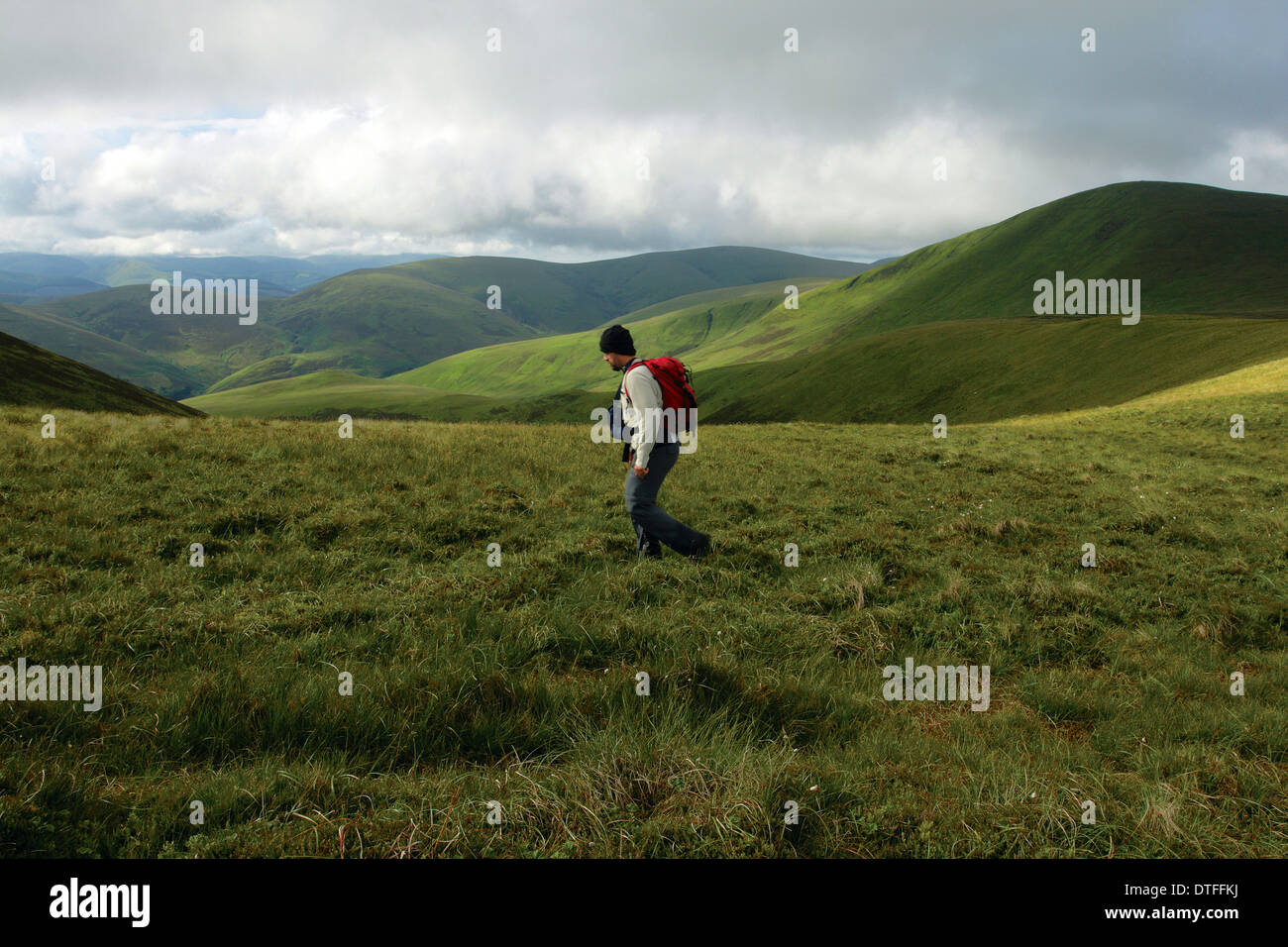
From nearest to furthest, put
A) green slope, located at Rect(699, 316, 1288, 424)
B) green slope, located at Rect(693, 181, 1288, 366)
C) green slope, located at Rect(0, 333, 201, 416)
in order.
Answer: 1. green slope, located at Rect(0, 333, 201, 416)
2. green slope, located at Rect(699, 316, 1288, 424)
3. green slope, located at Rect(693, 181, 1288, 366)

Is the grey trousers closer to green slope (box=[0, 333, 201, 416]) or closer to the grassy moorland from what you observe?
the grassy moorland

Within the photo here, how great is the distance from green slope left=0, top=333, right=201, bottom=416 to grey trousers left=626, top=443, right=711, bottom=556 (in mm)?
57482

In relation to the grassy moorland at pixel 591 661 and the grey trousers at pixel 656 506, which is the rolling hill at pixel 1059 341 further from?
the grey trousers at pixel 656 506

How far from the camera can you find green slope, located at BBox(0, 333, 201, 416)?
2059 inches

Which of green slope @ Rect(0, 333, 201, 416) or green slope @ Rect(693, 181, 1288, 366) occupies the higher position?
green slope @ Rect(693, 181, 1288, 366)

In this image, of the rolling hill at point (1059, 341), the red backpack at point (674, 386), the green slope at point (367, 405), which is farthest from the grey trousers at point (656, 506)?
the green slope at point (367, 405)

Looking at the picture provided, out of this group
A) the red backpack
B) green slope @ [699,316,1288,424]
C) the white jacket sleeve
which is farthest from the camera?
green slope @ [699,316,1288,424]

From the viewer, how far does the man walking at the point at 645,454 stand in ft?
29.6

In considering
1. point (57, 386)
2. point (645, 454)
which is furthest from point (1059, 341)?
point (57, 386)

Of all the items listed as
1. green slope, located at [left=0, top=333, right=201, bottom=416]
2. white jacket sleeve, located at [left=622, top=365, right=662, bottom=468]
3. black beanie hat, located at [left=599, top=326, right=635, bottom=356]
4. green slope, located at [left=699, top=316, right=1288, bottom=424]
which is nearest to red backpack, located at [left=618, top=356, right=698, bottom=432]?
white jacket sleeve, located at [left=622, top=365, right=662, bottom=468]

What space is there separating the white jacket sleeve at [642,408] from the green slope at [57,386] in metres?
57.6
